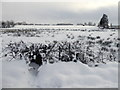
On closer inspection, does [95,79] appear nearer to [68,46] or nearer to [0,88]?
[0,88]

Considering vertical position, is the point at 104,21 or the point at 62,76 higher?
the point at 104,21

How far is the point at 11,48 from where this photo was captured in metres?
9.89

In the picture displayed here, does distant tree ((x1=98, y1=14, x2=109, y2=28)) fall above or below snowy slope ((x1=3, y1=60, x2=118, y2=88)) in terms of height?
above

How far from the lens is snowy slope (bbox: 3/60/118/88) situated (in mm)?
6303

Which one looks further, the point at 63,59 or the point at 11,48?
the point at 11,48

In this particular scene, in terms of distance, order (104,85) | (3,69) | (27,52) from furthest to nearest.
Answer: (27,52) → (3,69) → (104,85)

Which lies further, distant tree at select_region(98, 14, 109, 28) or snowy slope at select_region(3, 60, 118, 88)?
distant tree at select_region(98, 14, 109, 28)

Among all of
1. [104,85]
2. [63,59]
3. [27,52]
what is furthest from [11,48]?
[104,85]

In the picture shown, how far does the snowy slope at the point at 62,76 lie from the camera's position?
6.30m

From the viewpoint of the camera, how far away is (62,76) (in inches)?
260

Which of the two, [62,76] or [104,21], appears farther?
[104,21]

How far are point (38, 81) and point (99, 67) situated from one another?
2167 millimetres

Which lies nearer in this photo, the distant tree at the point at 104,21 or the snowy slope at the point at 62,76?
the snowy slope at the point at 62,76

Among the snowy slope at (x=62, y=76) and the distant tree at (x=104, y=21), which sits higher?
the distant tree at (x=104, y=21)
